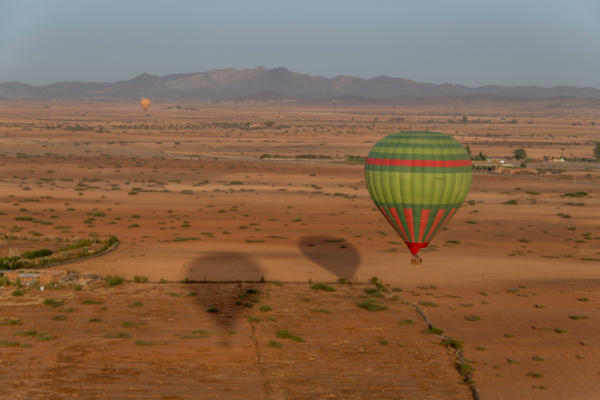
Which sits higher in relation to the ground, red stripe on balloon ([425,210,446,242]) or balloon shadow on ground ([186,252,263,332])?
red stripe on balloon ([425,210,446,242])

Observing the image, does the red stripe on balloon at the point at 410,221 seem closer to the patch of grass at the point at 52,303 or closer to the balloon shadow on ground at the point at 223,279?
the balloon shadow on ground at the point at 223,279

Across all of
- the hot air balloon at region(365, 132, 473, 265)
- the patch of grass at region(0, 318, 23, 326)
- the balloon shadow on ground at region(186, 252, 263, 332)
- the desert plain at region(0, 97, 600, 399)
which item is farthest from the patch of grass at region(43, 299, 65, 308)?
the hot air balloon at region(365, 132, 473, 265)

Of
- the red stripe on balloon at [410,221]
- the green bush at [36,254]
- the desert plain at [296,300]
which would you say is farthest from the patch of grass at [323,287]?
the green bush at [36,254]

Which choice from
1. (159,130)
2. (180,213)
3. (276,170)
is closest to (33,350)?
(180,213)

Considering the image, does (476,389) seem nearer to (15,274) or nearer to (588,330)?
(588,330)

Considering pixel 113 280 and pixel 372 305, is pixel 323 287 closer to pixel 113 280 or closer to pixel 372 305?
pixel 372 305

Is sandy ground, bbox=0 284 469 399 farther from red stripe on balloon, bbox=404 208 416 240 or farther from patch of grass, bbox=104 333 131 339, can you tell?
red stripe on balloon, bbox=404 208 416 240
